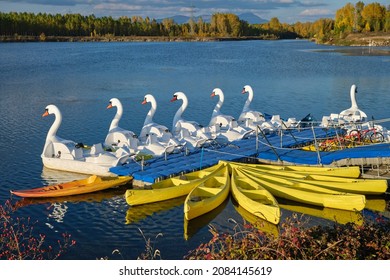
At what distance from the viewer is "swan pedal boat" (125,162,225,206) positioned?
15578 mm

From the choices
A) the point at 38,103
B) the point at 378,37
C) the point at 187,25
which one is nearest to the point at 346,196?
the point at 38,103

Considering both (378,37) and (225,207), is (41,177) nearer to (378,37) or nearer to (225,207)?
(225,207)

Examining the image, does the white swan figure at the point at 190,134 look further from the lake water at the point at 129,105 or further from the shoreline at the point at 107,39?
the shoreline at the point at 107,39

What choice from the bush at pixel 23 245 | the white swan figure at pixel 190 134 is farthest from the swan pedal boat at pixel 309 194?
the bush at pixel 23 245

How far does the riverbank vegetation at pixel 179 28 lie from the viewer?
11750 centimetres

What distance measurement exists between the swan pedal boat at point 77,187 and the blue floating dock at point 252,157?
652 mm

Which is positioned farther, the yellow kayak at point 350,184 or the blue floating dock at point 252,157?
the blue floating dock at point 252,157

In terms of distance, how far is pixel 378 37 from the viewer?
10775 cm

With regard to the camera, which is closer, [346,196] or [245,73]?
[346,196]

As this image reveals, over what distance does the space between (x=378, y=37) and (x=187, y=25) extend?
2535 inches

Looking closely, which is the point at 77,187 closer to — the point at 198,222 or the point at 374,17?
the point at 198,222

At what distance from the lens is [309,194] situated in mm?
15680

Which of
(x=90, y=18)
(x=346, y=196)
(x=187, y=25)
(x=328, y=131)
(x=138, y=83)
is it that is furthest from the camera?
(x=187, y=25)

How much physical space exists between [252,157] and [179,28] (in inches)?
5445
